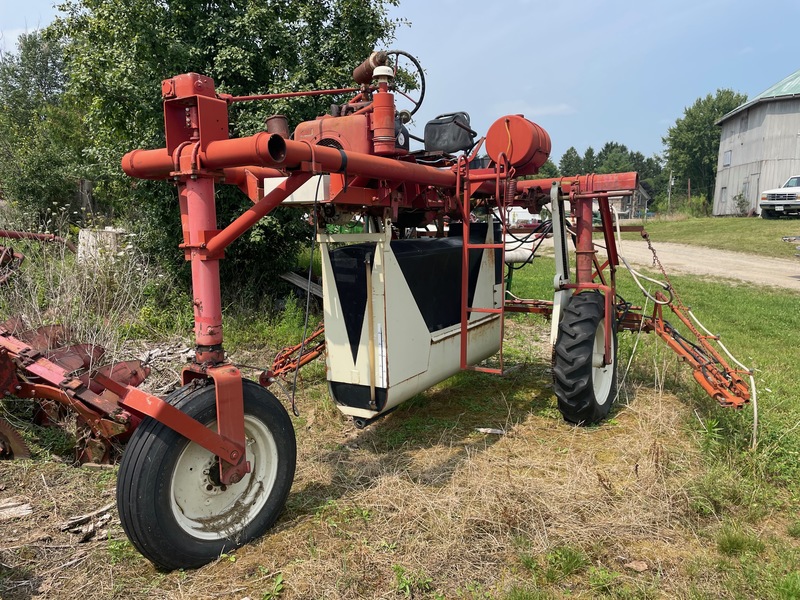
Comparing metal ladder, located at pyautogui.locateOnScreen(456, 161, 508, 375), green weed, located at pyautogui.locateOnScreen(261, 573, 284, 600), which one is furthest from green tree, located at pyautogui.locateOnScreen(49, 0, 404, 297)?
green weed, located at pyautogui.locateOnScreen(261, 573, 284, 600)

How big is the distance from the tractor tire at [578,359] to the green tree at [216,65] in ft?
14.6

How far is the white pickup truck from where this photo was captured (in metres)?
24.7

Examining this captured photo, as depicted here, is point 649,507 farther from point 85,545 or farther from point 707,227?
point 707,227

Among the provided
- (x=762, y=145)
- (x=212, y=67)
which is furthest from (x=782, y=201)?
(x=212, y=67)

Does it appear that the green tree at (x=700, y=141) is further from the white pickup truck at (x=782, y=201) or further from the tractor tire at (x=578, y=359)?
the tractor tire at (x=578, y=359)

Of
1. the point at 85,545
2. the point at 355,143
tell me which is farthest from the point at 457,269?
the point at 85,545

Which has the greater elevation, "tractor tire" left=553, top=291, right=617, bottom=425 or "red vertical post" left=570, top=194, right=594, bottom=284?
"red vertical post" left=570, top=194, right=594, bottom=284

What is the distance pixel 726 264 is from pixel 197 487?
18.2 metres

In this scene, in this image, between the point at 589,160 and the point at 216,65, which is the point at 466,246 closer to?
the point at 216,65

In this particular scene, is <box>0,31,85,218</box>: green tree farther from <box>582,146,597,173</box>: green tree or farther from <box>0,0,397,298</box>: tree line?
<box>582,146,597,173</box>: green tree

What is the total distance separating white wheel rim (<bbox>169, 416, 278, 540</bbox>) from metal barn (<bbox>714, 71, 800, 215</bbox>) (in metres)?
37.5

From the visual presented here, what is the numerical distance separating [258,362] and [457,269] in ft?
9.86

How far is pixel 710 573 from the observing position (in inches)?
111

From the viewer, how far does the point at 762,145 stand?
108 feet
